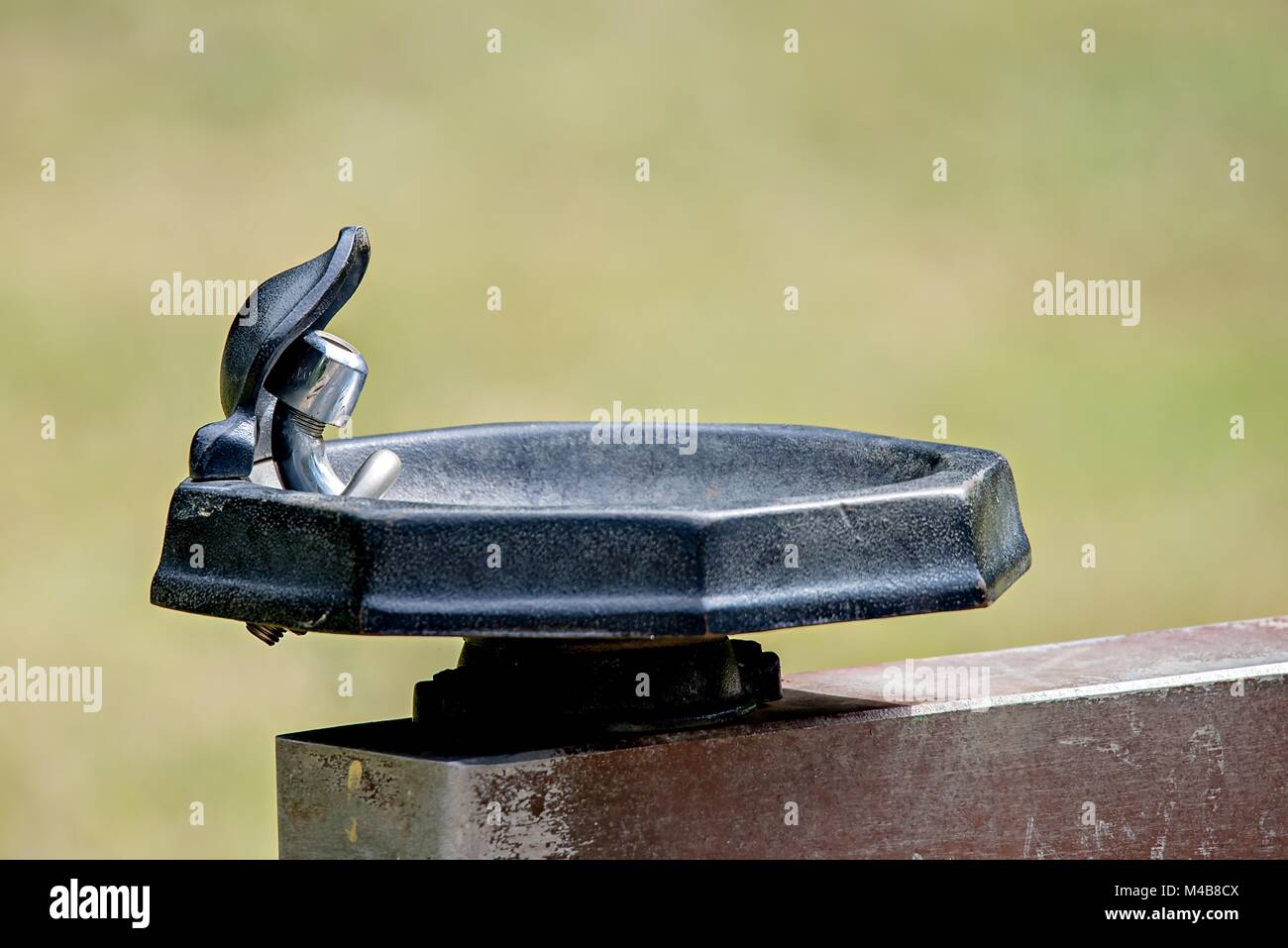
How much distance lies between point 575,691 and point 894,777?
283 millimetres

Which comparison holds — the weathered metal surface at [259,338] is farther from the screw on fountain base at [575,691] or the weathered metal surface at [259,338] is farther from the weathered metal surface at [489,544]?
the screw on fountain base at [575,691]

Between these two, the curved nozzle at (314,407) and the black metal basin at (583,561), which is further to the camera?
the curved nozzle at (314,407)

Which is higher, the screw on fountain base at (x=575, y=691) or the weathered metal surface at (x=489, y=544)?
the weathered metal surface at (x=489, y=544)

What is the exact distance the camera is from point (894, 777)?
1.53 meters

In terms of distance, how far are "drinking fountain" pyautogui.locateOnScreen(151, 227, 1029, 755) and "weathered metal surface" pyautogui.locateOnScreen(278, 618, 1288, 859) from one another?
0.14 ft

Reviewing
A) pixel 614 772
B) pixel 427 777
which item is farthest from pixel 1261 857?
pixel 427 777

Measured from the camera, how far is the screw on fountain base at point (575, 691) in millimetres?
1440

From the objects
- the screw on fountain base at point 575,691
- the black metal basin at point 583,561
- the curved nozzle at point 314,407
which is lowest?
the screw on fountain base at point 575,691

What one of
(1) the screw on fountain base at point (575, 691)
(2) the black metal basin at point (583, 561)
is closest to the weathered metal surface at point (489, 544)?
(2) the black metal basin at point (583, 561)

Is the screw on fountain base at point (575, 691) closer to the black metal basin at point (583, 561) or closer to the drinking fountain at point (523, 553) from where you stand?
the drinking fountain at point (523, 553)

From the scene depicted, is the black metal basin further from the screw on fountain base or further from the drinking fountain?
the screw on fountain base

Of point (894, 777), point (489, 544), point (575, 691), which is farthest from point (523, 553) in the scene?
point (894, 777)

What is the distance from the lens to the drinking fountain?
121 cm

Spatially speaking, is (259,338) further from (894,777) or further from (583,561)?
(894,777)
